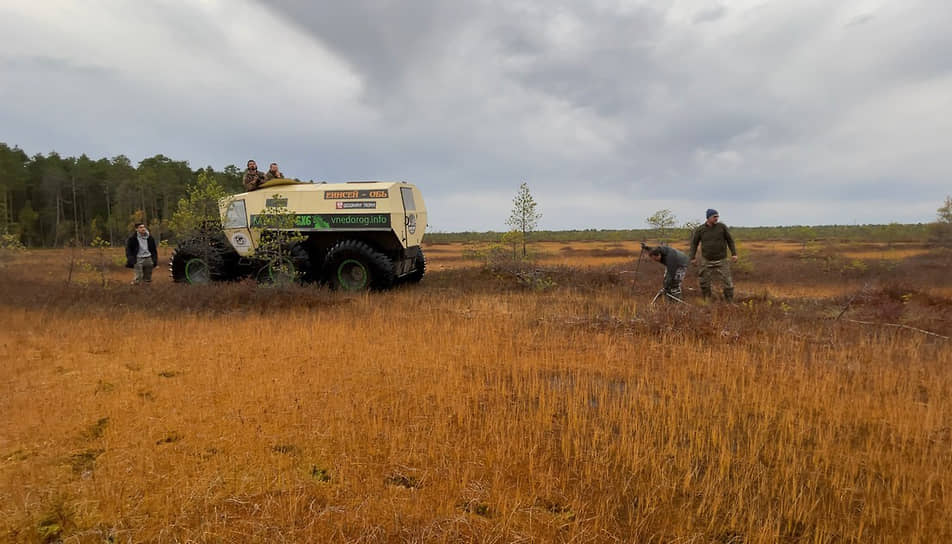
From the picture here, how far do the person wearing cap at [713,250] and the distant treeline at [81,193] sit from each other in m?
42.9

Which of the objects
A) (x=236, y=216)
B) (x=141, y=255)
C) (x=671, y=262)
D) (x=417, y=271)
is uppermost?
(x=236, y=216)

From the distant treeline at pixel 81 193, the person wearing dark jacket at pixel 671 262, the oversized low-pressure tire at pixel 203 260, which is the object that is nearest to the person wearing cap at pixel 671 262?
the person wearing dark jacket at pixel 671 262

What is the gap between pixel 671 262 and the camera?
8.72 m

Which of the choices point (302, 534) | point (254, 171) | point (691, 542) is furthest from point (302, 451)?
point (254, 171)

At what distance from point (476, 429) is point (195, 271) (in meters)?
10.1

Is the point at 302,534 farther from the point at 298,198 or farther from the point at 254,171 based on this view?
the point at 254,171

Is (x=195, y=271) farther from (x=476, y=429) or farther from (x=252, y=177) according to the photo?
(x=476, y=429)

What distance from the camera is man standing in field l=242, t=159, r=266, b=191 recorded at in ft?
35.8

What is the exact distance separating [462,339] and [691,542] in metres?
4.36

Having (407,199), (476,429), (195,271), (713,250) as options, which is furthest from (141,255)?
(713,250)

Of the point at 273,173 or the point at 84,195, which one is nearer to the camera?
the point at 273,173

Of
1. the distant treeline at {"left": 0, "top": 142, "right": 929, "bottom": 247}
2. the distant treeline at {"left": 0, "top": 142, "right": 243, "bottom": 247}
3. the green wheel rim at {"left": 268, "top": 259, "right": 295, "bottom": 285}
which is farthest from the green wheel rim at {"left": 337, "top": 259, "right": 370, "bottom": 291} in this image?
the distant treeline at {"left": 0, "top": 142, "right": 243, "bottom": 247}

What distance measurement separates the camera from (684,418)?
389cm

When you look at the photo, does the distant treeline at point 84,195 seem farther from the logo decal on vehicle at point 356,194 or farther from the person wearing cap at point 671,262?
the person wearing cap at point 671,262
